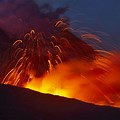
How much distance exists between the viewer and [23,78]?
98.7ft

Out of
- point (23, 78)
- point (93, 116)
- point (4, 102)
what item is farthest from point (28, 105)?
point (23, 78)

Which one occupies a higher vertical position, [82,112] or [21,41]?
[21,41]

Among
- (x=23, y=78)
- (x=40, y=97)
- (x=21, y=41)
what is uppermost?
(x=21, y=41)

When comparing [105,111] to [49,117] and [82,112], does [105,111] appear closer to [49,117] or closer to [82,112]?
[82,112]

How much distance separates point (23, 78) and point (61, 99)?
7.57 m

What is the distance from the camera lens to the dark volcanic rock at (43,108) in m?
20.1

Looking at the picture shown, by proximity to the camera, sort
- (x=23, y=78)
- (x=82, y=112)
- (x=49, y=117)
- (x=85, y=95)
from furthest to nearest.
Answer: (x=85, y=95), (x=23, y=78), (x=82, y=112), (x=49, y=117)

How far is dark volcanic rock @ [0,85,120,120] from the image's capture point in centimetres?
2012

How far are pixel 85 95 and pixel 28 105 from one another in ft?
38.0

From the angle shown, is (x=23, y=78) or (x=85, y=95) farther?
(x=85, y=95)

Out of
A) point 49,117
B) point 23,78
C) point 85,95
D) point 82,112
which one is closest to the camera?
point 49,117

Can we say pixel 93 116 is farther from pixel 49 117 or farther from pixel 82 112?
pixel 49 117

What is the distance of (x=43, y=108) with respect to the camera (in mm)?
21359

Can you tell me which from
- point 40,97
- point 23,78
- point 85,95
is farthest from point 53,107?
point 85,95
